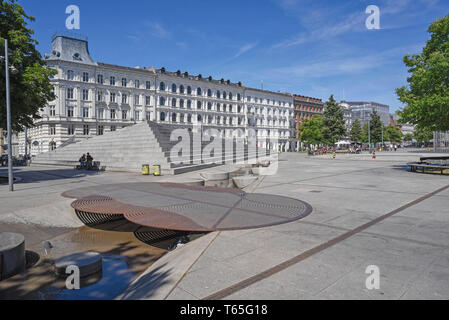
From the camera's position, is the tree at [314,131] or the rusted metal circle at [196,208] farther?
the tree at [314,131]

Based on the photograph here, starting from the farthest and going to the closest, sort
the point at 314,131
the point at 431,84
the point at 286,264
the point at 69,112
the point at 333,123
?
the point at 314,131 < the point at 333,123 < the point at 69,112 < the point at 431,84 < the point at 286,264

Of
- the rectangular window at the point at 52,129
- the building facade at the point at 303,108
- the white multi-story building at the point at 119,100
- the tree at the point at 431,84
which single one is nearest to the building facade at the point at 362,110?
the building facade at the point at 303,108

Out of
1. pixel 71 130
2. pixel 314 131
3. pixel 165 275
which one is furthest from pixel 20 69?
pixel 314 131

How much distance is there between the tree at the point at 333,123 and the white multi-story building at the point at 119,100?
20.2m

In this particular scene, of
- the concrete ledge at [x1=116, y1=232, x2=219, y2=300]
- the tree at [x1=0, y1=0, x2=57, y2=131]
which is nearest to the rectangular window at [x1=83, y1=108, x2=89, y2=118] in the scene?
the tree at [x1=0, y1=0, x2=57, y2=131]

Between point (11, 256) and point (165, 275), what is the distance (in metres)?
2.76

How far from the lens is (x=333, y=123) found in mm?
68812

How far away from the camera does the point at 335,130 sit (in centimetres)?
6875

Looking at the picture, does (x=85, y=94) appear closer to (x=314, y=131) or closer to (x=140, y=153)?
(x=140, y=153)

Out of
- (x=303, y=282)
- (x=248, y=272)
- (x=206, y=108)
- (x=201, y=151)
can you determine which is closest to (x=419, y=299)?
(x=303, y=282)

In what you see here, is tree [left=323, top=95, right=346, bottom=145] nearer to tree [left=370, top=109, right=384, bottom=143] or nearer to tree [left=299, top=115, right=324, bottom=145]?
tree [left=299, top=115, right=324, bottom=145]

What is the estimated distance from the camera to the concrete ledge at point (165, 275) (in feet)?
11.9

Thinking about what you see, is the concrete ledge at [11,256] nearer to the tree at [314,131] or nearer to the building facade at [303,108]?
the tree at [314,131]
